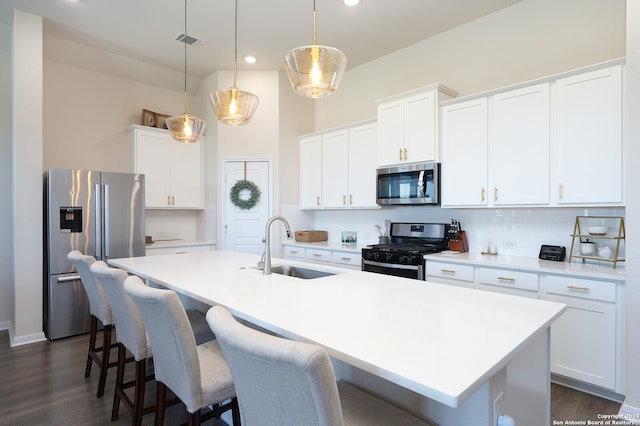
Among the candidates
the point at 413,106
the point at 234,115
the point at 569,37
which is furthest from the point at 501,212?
the point at 234,115

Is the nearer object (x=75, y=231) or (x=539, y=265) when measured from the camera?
(x=539, y=265)

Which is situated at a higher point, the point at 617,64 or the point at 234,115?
the point at 617,64

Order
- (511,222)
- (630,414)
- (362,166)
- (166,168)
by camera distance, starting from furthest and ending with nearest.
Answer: (166,168) < (362,166) < (511,222) < (630,414)

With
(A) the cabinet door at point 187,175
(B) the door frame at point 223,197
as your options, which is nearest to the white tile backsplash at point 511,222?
(B) the door frame at point 223,197

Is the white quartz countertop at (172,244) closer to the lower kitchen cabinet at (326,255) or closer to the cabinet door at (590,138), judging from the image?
the lower kitchen cabinet at (326,255)

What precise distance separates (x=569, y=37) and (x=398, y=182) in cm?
196

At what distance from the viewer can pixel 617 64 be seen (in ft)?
8.32

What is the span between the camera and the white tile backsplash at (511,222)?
120 inches

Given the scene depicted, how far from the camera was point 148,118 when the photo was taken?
16.4ft

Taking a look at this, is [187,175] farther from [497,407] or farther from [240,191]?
[497,407]

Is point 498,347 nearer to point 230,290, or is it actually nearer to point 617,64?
point 230,290

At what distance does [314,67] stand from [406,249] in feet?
7.12

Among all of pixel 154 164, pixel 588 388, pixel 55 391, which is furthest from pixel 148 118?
pixel 588 388

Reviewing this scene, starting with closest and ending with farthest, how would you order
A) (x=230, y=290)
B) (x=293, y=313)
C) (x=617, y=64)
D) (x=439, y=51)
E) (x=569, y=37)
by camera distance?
(x=293, y=313), (x=230, y=290), (x=617, y=64), (x=569, y=37), (x=439, y=51)
